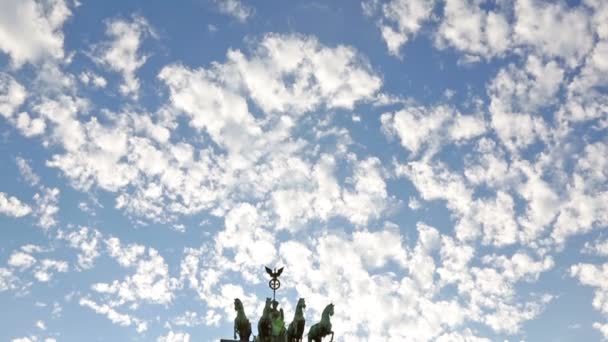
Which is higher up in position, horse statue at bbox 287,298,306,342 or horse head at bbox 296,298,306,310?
horse head at bbox 296,298,306,310

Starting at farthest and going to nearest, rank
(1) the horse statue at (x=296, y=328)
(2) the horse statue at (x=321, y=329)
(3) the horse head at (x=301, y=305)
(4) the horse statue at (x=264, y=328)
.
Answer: (3) the horse head at (x=301, y=305) → (2) the horse statue at (x=321, y=329) → (1) the horse statue at (x=296, y=328) → (4) the horse statue at (x=264, y=328)

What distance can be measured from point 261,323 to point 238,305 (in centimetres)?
341

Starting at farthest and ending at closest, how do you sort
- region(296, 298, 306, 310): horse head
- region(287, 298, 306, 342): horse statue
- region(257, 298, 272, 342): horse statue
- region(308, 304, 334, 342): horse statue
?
1. region(296, 298, 306, 310): horse head
2. region(308, 304, 334, 342): horse statue
3. region(287, 298, 306, 342): horse statue
4. region(257, 298, 272, 342): horse statue

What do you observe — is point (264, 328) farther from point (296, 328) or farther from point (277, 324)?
point (296, 328)

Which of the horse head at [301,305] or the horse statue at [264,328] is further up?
the horse head at [301,305]

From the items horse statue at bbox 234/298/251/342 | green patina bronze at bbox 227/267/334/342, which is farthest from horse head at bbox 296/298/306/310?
horse statue at bbox 234/298/251/342

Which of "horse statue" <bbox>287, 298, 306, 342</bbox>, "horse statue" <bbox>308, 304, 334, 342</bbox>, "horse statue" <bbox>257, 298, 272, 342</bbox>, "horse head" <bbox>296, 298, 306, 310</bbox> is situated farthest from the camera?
"horse head" <bbox>296, 298, 306, 310</bbox>

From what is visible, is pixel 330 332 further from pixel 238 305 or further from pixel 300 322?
pixel 238 305

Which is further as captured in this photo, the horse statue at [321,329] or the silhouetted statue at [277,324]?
the horse statue at [321,329]

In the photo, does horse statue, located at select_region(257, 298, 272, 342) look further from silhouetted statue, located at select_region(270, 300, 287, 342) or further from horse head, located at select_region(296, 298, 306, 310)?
horse head, located at select_region(296, 298, 306, 310)

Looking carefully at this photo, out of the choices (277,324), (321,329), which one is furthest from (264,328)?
A: (321,329)

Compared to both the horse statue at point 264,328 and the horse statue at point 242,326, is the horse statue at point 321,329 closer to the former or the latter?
the horse statue at point 264,328

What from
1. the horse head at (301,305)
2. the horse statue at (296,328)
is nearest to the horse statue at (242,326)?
the horse statue at (296,328)

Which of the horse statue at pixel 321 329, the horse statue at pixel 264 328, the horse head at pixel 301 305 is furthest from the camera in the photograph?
the horse head at pixel 301 305
